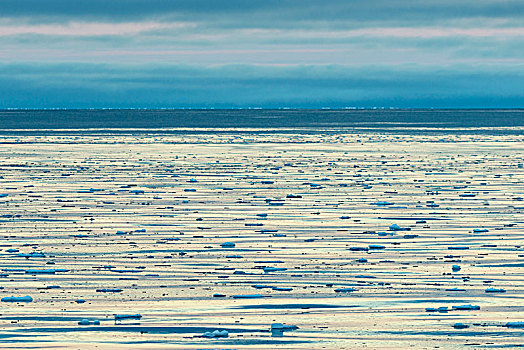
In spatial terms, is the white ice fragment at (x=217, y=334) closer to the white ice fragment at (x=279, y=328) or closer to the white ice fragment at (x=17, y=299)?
the white ice fragment at (x=279, y=328)

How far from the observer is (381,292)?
566 inches

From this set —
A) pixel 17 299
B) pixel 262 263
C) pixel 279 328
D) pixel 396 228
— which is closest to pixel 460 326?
Answer: pixel 279 328

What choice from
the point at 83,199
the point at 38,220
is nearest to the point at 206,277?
the point at 38,220

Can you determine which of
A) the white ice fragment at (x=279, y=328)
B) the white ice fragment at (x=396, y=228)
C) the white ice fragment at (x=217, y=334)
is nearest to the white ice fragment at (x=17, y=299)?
the white ice fragment at (x=217, y=334)

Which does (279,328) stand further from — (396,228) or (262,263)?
(396,228)

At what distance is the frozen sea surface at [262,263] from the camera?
12.2 meters

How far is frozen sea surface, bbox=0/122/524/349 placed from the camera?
1219cm

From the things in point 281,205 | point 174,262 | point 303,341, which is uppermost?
point 281,205

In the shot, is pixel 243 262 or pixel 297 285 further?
pixel 243 262

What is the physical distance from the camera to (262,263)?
16.9m

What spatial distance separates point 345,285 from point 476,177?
2194cm

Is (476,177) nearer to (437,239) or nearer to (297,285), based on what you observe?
(437,239)

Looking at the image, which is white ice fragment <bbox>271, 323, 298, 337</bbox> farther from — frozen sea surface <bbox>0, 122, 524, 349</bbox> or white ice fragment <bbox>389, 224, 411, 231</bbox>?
white ice fragment <bbox>389, 224, 411, 231</bbox>

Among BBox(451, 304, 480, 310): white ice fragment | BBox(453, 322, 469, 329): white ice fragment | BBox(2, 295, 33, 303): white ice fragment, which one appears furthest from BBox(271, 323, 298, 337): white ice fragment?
BBox(2, 295, 33, 303): white ice fragment
